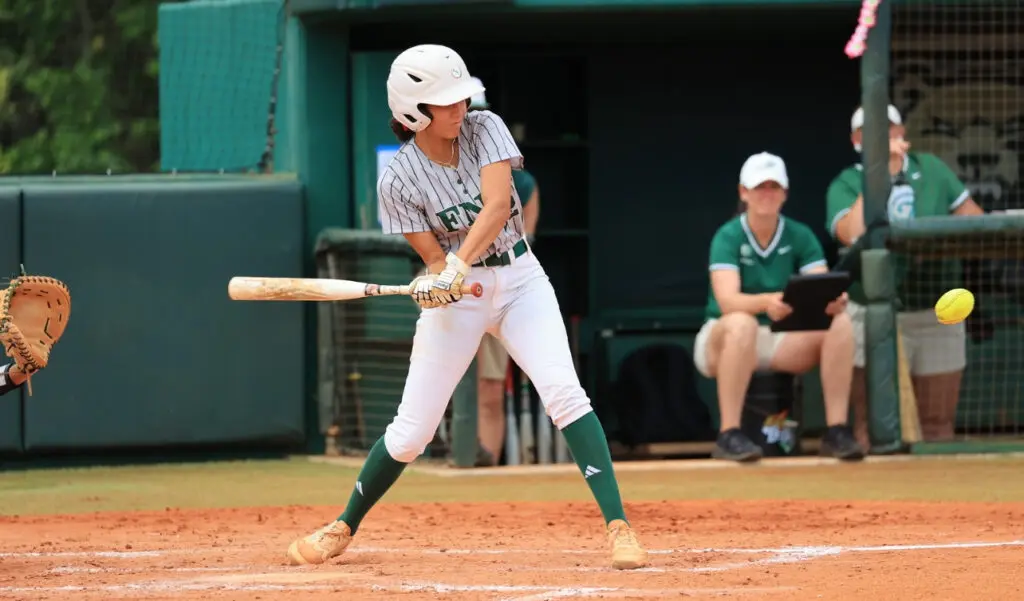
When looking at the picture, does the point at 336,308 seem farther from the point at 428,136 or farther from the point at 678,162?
the point at 428,136

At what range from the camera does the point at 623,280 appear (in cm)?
1140

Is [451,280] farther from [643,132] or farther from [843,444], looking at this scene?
[643,132]

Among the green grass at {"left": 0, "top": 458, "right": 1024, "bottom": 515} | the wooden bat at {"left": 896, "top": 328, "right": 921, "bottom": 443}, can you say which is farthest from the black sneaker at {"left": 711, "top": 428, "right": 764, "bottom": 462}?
the wooden bat at {"left": 896, "top": 328, "right": 921, "bottom": 443}

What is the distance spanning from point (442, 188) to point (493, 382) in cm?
357

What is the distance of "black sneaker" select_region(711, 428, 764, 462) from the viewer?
9031 millimetres

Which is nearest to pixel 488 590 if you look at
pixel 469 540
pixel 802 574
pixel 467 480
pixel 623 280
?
pixel 802 574

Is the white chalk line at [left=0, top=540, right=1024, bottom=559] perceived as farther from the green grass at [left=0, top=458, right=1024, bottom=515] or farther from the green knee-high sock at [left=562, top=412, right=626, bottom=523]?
the green grass at [left=0, top=458, right=1024, bottom=515]

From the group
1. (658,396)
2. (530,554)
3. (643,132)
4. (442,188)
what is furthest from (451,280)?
(643,132)

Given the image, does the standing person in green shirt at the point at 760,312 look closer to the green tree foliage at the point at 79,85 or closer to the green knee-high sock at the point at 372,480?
the green knee-high sock at the point at 372,480

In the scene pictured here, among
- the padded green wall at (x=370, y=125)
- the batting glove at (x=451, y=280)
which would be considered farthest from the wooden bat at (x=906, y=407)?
the batting glove at (x=451, y=280)

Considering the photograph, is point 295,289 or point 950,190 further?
point 950,190

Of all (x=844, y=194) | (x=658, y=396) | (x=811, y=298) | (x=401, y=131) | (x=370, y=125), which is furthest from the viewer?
(x=658, y=396)

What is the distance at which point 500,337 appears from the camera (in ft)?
19.5

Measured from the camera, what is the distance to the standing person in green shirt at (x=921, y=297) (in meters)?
9.40
